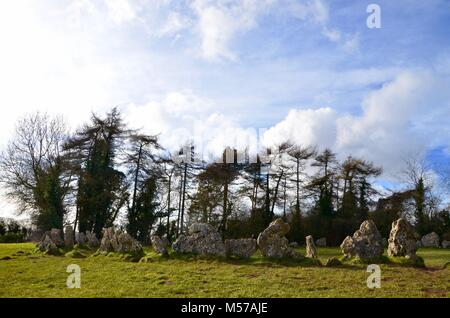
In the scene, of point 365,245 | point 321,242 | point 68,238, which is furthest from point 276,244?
point 321,242

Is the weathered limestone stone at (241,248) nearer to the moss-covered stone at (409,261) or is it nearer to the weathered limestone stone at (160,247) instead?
the weathered limestone stone at (160,247)

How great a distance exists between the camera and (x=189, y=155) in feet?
140

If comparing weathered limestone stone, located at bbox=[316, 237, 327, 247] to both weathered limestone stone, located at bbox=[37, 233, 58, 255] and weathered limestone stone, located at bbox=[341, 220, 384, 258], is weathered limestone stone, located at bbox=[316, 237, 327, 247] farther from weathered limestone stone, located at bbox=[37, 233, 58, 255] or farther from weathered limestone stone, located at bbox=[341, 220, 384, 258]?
weathered limestone stone, located at bbox=[37, 233, 58, 255]

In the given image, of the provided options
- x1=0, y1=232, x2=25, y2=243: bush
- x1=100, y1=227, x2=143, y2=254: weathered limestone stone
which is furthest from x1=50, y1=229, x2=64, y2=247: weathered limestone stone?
x1=0, y1=232, x2=25, y2=243: bush

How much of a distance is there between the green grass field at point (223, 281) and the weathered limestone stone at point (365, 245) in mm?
1391

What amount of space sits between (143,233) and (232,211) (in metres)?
10.0

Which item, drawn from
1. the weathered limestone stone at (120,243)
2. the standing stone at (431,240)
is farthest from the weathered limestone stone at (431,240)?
the weathered limestone stone at (120,243)

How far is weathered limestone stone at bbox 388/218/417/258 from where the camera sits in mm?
17734

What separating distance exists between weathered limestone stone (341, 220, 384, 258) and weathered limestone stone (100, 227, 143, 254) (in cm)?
1055

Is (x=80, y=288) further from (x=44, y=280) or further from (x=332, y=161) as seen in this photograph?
(x=332, y=161)

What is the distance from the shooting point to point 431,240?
36406 millimetres

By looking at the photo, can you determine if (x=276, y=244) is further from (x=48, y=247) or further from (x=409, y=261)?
(x=48, y=247)

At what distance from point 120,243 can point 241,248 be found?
692cm
